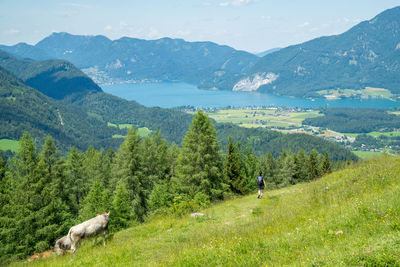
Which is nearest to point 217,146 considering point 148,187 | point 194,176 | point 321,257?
point 194,176

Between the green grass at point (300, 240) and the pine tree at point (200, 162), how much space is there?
15.0 metres

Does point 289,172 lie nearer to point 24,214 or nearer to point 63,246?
point 24,214

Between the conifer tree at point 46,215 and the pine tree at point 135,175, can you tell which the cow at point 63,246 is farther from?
the pine tree at point 135,175

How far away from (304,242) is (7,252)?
27.7 metres

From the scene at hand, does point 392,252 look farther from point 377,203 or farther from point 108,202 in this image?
point 108,202

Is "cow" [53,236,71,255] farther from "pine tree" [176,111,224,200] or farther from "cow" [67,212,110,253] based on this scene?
"pine tree" [176,111,224,200]

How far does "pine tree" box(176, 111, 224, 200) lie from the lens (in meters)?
29.4

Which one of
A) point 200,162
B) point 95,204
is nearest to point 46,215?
point 95,204

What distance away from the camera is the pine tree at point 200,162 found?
2936cm

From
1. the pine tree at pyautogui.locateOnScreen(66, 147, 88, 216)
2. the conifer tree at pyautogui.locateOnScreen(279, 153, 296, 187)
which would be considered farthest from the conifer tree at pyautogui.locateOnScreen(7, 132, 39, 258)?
the conifer tree at pyautogui.locateOnScreen(279, 153, 296, 187)

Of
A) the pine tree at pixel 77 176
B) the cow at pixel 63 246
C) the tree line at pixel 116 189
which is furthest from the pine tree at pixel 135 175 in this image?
the cow at pixel 63 246

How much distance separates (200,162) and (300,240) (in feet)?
71.2

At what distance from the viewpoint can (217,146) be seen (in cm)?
3027

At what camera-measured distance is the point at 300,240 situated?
820 centimetres
